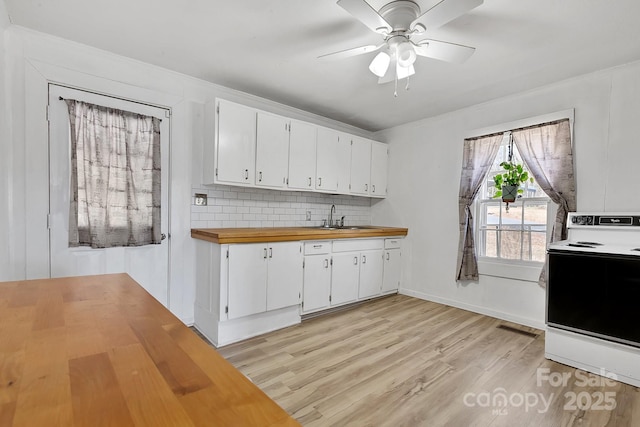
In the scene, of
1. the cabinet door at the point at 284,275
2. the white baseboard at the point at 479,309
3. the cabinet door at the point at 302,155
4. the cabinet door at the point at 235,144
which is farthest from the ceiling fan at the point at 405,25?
the white baseboard at the point at 479,309

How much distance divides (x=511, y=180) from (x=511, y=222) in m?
0.56

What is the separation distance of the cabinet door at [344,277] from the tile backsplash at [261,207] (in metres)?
0.78

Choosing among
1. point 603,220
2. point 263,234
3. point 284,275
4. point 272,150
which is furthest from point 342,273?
point 603,220

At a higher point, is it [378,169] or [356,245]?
[378,169]

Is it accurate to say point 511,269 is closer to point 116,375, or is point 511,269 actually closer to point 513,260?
point 513,260

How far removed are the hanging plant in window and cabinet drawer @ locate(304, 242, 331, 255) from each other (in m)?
1.99

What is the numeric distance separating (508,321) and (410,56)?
121 inches

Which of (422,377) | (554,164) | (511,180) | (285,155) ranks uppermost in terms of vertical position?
(285,155)

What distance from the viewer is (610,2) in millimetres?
1870

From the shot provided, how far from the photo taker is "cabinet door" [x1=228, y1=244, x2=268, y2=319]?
2.76 m

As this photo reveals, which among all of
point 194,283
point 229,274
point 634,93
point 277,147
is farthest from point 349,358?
point 634,93

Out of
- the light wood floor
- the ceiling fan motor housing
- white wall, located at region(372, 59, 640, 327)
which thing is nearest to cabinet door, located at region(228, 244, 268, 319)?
the light wood floor

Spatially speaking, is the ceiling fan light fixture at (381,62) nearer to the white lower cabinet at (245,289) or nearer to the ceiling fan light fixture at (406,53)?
the ceiling fan light fixture at (406,53)

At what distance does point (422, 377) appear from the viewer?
222cm
